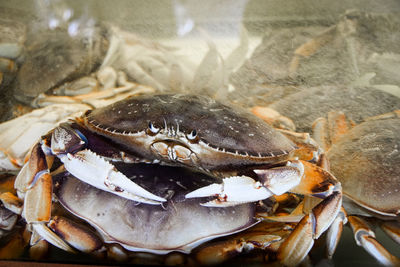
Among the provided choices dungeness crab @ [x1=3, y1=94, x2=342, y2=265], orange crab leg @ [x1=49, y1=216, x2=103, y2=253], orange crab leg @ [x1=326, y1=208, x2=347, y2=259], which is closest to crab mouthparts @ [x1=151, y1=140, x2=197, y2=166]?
dungeness crab @ [x1=3, y1=94, x2=342, y2=265]

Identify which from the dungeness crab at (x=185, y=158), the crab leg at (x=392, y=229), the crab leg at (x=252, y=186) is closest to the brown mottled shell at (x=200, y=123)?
the dungeness crab at (x=185, y=158)

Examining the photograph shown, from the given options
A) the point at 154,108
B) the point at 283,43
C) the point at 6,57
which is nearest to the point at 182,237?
the point at 154,108

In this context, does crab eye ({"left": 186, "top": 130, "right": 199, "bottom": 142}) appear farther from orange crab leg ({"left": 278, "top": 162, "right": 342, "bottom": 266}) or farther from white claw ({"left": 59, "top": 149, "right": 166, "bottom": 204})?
orange crab leg ({"left": 278, "top": 162, "right": 342, "bottom": 266})

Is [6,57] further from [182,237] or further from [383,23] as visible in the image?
[383,23]

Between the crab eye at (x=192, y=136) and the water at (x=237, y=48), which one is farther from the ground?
the water at (x=237, y=48)

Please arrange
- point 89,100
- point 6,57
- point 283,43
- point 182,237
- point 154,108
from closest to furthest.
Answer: point 182,237 → point 154,108 → point 283,43 → point 6,57 → point 89,100

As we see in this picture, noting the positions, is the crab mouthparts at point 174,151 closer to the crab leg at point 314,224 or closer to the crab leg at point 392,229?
the crab leg at point 314,224
